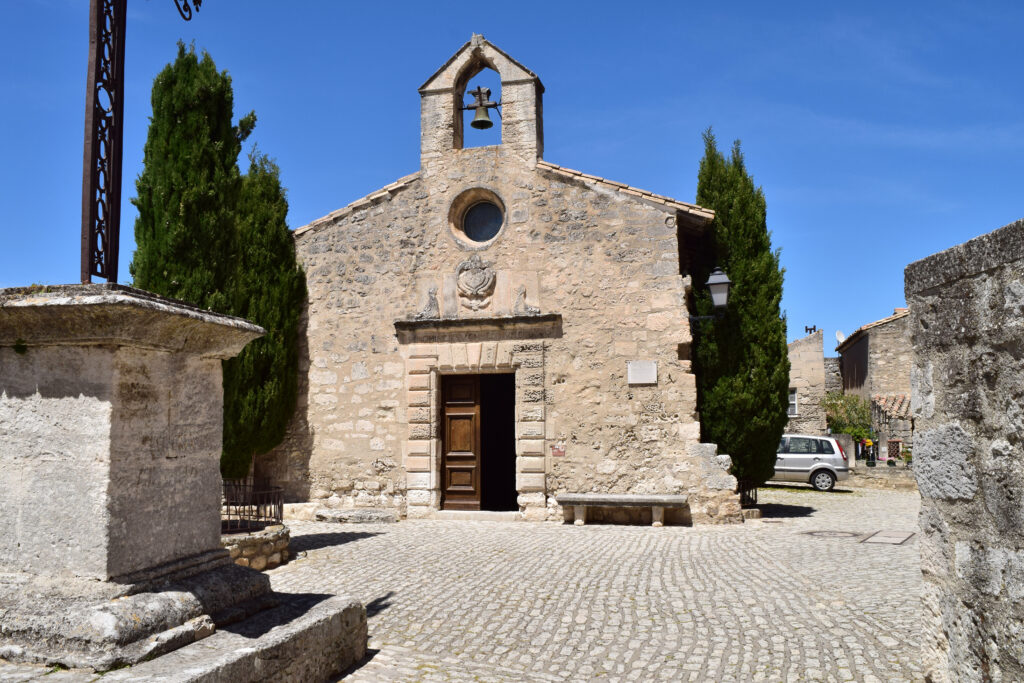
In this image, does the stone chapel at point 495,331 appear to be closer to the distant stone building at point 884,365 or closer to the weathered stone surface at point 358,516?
the weathered stone surface at point 358,516

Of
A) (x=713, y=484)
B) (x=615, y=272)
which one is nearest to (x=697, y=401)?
(x=713, y=484)

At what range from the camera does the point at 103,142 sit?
333 centimetres

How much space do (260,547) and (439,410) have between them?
453 cm

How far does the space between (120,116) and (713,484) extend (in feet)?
27.9

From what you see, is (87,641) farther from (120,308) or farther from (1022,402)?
(1022,402)

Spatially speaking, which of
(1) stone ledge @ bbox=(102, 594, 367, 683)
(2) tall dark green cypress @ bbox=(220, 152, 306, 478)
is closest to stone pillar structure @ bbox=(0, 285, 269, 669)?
(1) stone ledge @ bbox=(102, 594, 367, 683)

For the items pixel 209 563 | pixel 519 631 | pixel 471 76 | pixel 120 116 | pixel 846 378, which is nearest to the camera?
pixel 120 116

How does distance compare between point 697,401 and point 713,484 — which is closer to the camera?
point 713,484

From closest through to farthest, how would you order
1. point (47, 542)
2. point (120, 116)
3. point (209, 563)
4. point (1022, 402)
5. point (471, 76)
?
point (1022, 402) < point (47, 542) < point (120, 116) < point (209, 563) < point (471, 76)

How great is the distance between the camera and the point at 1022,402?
223 cm

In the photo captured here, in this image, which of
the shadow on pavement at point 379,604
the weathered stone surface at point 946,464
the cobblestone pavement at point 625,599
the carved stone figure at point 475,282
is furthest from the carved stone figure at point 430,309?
the weathered stone surface at point 946,464

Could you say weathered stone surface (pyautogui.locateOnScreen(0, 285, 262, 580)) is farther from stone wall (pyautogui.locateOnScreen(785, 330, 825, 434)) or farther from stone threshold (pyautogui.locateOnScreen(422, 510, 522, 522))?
stone wall (pyautogui.locateOnScreen(785, 330, 825, 434))

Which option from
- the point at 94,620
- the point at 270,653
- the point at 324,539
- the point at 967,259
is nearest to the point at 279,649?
the point at 270,653

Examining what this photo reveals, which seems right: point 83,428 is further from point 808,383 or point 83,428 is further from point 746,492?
point 808,383
